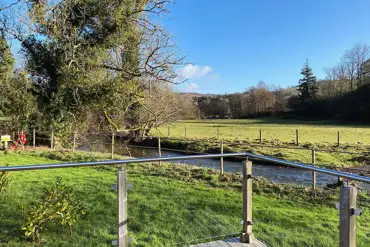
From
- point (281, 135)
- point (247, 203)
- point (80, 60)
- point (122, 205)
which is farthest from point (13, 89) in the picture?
point (281, 135)

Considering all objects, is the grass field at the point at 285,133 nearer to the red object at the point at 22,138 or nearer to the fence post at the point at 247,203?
the red object at the point at 22,138

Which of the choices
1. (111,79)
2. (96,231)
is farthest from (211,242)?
(111,79)

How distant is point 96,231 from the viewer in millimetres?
3115

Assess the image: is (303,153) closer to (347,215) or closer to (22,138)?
(22,138)

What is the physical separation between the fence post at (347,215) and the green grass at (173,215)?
49cm

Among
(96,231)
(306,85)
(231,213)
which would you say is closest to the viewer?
(96,231)

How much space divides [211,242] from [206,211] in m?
1.40

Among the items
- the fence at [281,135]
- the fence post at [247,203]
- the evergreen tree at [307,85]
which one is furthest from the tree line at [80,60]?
the evergreen tree at [307,85]

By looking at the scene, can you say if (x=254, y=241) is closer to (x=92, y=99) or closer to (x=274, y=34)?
(x=92, y=99)

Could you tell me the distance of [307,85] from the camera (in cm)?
4338

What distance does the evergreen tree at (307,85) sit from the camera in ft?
141

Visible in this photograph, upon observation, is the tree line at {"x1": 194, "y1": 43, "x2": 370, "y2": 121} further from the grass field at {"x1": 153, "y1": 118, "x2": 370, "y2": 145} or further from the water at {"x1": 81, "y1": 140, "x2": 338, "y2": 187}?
the water at {"x1": 81, "y1": 140, "x2": 338, "y2": 187}

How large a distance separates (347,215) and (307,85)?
150 feet

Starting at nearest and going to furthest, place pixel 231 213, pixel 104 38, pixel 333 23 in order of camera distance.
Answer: pixel 231 213, pixel 104 38, pixel 333 23
